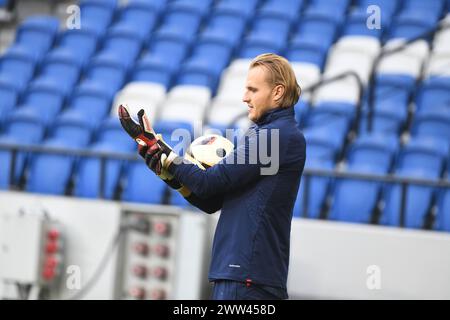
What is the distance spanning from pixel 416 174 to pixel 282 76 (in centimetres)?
475

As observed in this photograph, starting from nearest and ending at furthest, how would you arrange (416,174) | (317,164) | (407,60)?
(416,174), (317,164), (407,60)

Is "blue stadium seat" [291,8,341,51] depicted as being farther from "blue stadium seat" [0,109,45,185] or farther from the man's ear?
the man's ear

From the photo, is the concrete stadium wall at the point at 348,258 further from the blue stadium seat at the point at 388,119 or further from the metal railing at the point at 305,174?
the blue stadium seat at the point at 388,119

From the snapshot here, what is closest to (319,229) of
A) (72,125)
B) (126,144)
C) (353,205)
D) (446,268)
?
(353,205)

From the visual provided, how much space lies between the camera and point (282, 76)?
387 cm

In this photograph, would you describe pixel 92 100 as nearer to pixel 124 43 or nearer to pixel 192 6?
pixel 124 43

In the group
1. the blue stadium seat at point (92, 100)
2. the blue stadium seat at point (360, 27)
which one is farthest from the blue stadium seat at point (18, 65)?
the blue stadium seat at point (360, 27)

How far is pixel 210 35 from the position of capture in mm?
11344

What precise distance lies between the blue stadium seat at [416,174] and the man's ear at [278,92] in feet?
14.2

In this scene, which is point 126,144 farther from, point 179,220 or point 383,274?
point 383,274

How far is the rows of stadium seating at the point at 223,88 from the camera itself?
8.62 metres

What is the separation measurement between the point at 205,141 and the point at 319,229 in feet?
12.2
